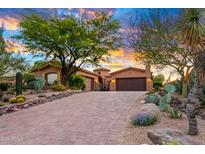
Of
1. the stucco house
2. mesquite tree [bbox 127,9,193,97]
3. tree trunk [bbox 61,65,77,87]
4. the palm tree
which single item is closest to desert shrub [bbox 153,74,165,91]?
the stucco house

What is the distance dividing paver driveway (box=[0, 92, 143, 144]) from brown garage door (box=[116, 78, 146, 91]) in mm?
331

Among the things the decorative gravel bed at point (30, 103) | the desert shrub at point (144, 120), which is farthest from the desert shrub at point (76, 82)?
the desert shrub at point (144, 120)

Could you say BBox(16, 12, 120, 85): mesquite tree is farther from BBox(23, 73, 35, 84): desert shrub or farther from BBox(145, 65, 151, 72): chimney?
BBox(145, 65, 151, 72): chimney

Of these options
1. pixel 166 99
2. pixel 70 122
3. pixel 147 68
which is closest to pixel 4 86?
pixel 70 122

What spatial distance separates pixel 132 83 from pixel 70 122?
274 cm

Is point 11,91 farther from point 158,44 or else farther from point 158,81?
point 158,44

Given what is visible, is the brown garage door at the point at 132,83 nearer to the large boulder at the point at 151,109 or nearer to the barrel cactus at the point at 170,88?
the large boulder at the point at 151,109

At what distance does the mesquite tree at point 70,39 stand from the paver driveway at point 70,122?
7.71ft

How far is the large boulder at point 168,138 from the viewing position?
5824 millimetres

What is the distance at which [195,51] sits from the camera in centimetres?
677

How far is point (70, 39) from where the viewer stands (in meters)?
12.8
